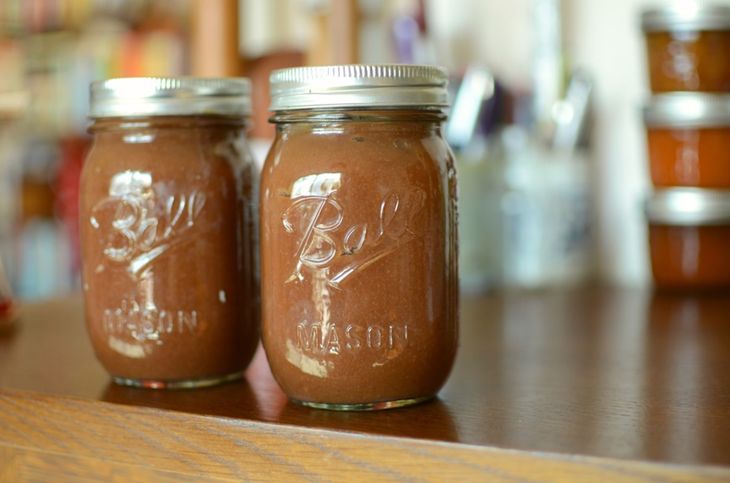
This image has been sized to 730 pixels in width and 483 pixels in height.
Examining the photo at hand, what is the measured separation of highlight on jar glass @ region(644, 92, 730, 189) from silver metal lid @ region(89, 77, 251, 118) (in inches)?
23.8

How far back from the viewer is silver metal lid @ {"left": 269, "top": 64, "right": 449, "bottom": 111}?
1.74ft

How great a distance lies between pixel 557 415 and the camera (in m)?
0.53

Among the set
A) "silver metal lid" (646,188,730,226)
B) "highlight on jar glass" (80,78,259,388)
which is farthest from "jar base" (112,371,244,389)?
"silver metal lid" (646,188,730,226)

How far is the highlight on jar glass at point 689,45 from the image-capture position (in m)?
1.04

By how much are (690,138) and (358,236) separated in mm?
658

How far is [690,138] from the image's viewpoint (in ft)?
3.53

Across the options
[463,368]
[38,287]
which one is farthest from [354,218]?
[38,287]

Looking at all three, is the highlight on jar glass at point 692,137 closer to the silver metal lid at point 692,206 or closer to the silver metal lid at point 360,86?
the silver metal lid at point 692,206

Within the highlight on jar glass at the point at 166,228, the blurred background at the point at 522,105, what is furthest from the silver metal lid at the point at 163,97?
the blurred background at the point at 522,105

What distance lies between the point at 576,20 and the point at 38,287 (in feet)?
4.86

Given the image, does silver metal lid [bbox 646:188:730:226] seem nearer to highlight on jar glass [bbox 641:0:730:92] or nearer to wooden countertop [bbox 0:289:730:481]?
highlight on jar glass [bbox 641:0:730:92]

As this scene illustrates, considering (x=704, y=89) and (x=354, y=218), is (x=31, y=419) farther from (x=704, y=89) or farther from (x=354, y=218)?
(x=704, y=89)

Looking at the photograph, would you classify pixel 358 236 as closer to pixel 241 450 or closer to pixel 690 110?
pixel 241 450

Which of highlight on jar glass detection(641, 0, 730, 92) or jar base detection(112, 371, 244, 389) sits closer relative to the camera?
jar base detection(112, 371, 244, 389)
